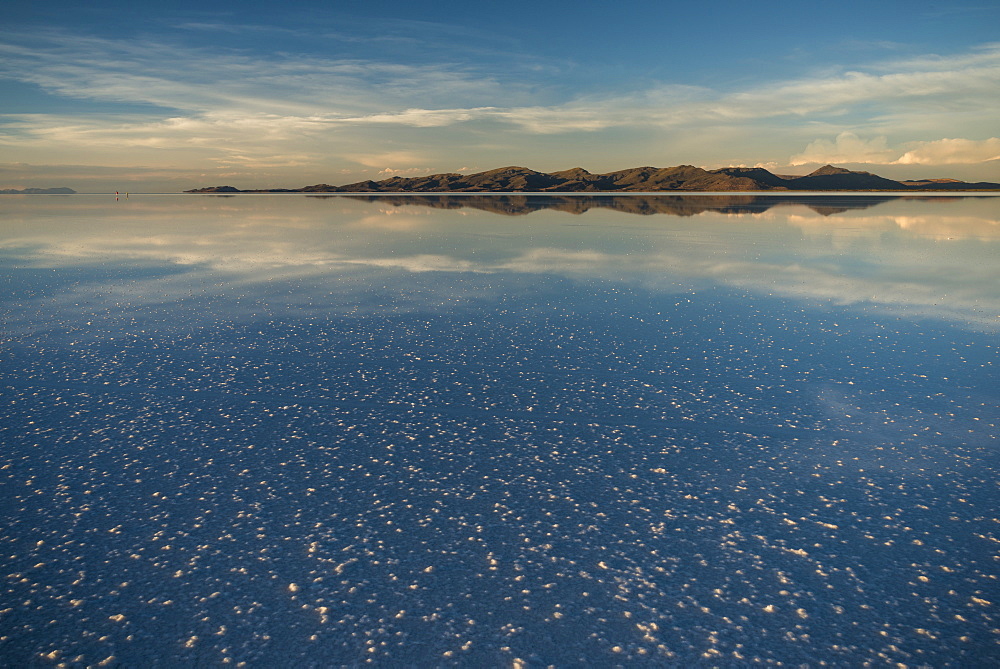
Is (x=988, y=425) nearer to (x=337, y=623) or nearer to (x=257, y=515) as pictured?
(x=337, y=623)

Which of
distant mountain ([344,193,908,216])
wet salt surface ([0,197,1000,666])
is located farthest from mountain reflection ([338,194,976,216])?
wet salt surface ([0,197,1000,666])

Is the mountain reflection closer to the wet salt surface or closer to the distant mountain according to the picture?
the distant mountain

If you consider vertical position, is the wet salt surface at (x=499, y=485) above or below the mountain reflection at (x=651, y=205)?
below

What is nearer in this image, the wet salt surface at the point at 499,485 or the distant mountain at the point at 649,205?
the wet salt surface at the point at 499,485

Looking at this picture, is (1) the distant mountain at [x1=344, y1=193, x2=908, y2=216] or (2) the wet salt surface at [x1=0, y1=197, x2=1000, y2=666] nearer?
(2) the wet salt surface at [x1=0, y1=197, x2=1000, y2=666]

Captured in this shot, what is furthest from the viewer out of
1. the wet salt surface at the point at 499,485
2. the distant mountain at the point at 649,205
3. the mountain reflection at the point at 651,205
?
the distant mountain at the point at 649,205

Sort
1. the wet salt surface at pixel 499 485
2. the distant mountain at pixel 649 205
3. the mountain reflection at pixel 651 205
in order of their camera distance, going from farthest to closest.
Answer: the distant mountain at pixel 649 205 < the mountain reflection at pixel 651 205 < the wet salt surface at pixel 499 485

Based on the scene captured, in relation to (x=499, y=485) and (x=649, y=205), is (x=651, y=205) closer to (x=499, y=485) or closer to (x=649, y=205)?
(x=649, y=205)

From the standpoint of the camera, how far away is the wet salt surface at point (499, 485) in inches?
221

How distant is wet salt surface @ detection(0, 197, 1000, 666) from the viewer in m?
5.62

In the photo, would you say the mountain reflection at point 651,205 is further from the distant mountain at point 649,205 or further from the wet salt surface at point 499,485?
the wet salt surface at point 499,485

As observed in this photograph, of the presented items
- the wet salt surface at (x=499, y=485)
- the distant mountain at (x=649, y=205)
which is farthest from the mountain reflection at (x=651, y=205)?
the wet salt surface at (x=499, y=485)

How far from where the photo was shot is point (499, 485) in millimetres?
8188

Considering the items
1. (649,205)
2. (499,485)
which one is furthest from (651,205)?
(499,485)
